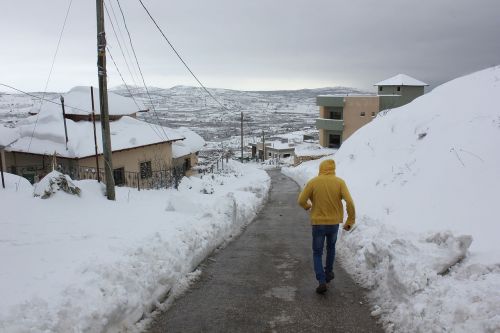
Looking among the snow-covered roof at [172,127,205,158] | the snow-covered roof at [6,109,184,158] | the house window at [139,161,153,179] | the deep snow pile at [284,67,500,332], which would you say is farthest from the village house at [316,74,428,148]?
the house window at [139,161,153,179]

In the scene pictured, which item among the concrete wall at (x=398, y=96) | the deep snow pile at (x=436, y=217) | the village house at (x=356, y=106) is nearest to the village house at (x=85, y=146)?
the deep snow pile at (x=436, y=217)

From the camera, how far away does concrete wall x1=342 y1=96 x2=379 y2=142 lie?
4312 centimetres

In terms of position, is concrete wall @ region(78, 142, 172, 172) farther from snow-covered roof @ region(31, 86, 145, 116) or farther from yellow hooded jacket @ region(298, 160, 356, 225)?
yellow hooded jacket @ region(298, 160, 356, 225)

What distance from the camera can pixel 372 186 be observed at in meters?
12.7

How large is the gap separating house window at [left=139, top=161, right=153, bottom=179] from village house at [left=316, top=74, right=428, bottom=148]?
28954 millimetres

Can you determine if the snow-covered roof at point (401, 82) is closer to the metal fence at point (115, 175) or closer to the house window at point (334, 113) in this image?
the house window at point (334, 113)

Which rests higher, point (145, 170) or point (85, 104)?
point (85, 104)

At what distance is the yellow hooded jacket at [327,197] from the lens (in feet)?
17.8

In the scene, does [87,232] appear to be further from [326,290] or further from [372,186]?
[372,186]

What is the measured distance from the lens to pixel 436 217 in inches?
295

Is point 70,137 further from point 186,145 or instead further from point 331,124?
point 331,124

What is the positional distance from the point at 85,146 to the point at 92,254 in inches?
501

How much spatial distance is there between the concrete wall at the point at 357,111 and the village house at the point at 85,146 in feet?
87.9

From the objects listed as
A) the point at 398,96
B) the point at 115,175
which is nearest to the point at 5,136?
the point at 115,175
